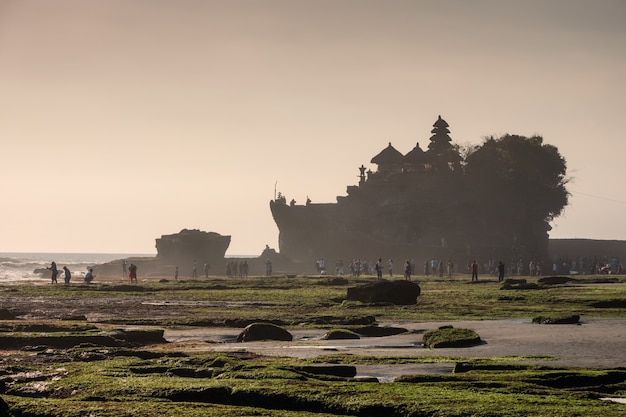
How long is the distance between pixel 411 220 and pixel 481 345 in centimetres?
9659

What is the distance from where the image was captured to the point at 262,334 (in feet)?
91.7

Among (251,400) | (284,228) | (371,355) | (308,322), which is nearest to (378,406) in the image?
(251,400)

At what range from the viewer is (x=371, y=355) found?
21875 mm

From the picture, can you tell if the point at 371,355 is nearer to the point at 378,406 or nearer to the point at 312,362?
the point at 312,362

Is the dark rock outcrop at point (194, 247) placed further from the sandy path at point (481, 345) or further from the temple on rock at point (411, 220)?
the sandy path at point (481, 345)

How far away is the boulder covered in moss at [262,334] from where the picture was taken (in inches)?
1094

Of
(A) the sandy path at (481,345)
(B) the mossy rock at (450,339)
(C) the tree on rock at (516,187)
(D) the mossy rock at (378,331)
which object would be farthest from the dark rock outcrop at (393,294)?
(C) the tree on rock at (516,187)

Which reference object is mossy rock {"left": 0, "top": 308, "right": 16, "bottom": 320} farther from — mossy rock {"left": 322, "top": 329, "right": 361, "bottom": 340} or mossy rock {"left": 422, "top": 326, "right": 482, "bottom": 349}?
mossy rock {"left": 422, "top": 326, "right": 482, "bottom": 349}

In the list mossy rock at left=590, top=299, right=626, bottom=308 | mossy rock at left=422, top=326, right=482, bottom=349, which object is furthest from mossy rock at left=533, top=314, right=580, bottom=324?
mossy rock at left=590, top=299, right=626, bottom=308

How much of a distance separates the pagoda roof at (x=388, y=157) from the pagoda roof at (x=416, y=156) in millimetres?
1064

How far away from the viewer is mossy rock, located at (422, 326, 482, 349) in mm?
24047

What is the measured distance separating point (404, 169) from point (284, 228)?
1968cm

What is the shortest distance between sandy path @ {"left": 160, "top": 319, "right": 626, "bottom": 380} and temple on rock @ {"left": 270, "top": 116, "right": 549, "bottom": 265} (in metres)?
82.8

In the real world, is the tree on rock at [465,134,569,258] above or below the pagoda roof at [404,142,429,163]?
below
